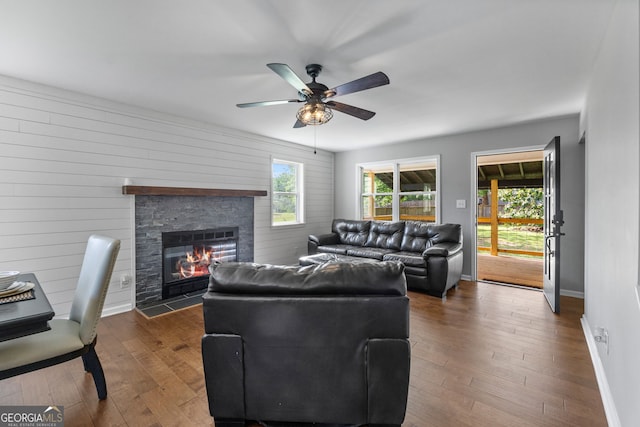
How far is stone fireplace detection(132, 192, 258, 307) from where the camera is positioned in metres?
3.70

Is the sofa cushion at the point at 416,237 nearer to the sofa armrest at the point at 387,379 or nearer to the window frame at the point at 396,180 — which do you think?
the window frame at the point at 396,180

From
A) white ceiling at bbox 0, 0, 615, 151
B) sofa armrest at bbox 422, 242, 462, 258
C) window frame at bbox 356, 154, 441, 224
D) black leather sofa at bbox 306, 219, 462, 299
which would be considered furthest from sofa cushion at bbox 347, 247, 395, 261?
white ceiling at bbox 0, 0, 615, 151

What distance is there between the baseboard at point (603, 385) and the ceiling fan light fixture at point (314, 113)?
108 inches

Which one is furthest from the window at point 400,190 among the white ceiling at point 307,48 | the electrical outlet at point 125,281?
the electrical outlet at point 125,281

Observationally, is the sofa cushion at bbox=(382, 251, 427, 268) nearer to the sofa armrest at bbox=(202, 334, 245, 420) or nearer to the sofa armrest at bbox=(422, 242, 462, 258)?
the sofa armrest at bbox=(422, 242, 462, 258)

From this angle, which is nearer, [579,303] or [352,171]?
[579,303]

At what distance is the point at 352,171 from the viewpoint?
6430mm

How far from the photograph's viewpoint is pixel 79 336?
5.93 feet

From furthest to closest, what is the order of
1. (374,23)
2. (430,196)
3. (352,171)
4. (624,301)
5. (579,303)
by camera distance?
(352,171) < (430,196) < (579,303) < (374,23) < (624,301)

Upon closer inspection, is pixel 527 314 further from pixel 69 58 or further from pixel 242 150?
pixel 69 58

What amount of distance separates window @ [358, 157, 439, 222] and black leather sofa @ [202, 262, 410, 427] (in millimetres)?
4258

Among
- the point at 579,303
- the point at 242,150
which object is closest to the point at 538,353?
the point at 579,303

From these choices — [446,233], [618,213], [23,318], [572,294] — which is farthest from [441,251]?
[23,318]

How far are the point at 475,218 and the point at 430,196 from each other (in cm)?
91
